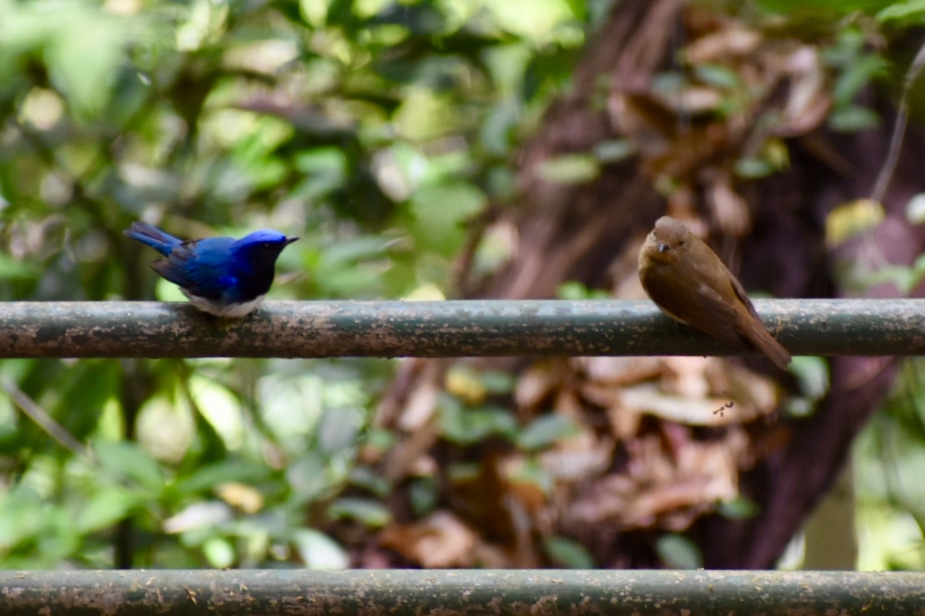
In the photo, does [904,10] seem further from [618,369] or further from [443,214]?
[443,214]

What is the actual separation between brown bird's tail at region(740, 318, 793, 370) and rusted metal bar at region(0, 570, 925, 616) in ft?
1.02

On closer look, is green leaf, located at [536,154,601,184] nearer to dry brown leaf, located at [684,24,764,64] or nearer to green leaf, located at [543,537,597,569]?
dry brown leaf, located at [684,24,764,64]

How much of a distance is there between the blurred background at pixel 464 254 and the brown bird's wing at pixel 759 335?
1.21 meters

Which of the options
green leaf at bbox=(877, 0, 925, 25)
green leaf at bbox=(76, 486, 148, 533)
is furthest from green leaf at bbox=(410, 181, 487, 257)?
green leaf at bbox=(877, 0, 925, 25)

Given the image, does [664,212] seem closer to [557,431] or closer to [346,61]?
[557,431]

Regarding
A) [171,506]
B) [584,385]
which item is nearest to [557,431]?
[584,385]

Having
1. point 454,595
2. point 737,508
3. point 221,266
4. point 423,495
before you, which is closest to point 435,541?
point 423,495

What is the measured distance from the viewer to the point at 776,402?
9.24ft

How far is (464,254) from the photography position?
3516 millimetres

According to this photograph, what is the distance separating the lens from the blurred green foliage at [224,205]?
2.70m

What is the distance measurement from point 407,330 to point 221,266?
0.61m

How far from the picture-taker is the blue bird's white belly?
1327 millimetres

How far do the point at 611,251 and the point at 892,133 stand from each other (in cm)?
98

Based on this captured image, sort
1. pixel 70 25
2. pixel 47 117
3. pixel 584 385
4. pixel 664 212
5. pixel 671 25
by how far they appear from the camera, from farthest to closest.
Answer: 1. pixel 47 117
2. pixel 671 25
3. pixel 664 212
4. pixel 584 385
5. pixel 70 25
